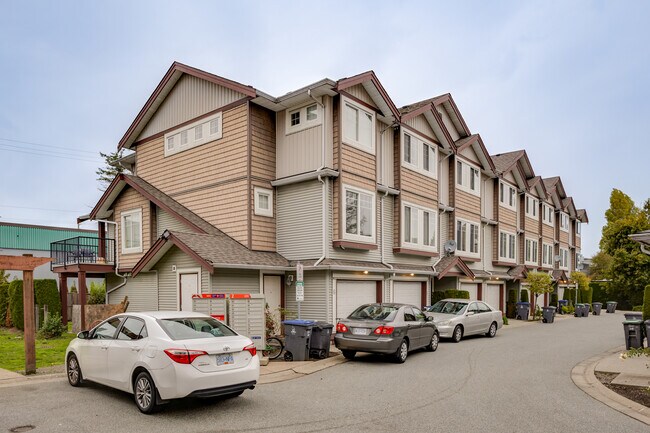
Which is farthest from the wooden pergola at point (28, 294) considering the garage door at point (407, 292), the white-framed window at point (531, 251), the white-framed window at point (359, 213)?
the white-framed window at point (531, 251)

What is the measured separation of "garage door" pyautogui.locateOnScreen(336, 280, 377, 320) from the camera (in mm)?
17203

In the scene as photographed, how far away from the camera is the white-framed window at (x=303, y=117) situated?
17.1 meters

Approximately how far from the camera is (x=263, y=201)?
18.1 m

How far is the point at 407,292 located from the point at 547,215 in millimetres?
24270

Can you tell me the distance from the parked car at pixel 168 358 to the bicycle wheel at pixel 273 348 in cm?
490

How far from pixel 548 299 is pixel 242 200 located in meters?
30.0

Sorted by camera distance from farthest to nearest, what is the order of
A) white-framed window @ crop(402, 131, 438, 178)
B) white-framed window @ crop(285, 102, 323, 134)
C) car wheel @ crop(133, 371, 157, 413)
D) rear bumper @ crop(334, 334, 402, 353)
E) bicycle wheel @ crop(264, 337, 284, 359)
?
white-framed window @ crop(402, 131, 438, 178) < white-framed window @ crop(285, 102, 323, 134) < bicycle wheel @ crop(264, 337, 284, 359) < rear bumper @ crop(334, 334, 402, 353) < car wheel @ crop(133, 371, 157, 413)

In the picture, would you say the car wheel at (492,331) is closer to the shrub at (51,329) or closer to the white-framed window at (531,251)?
the shrub at (51,329)

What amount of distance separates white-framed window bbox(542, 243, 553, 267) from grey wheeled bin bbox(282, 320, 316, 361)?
101 feet

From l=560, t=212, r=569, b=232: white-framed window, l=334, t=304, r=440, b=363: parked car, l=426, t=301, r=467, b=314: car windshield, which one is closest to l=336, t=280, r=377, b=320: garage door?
l=426, t=301, r=467, b=314: car windshield

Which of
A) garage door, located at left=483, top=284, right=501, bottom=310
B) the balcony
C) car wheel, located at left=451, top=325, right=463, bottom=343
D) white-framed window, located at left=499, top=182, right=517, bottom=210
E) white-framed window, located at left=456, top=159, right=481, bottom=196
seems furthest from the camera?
white-framed window, located at left=499, top=182, right=517, bottom=210

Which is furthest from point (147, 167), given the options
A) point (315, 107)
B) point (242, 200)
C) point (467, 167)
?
point (467, 167)

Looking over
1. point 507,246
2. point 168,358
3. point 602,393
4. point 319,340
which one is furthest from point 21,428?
point 507,246

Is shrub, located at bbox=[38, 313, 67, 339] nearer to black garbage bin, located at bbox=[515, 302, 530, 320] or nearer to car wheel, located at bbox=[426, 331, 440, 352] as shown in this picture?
car wheel, located at bbox=[426, 331, 440, 352]
